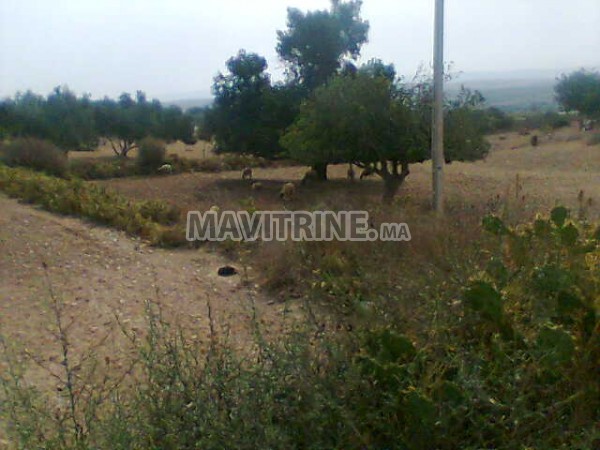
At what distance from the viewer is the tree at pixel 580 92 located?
3428 centimetres

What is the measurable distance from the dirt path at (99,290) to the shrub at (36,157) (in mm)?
9479

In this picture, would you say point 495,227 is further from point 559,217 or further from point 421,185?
point 421,185

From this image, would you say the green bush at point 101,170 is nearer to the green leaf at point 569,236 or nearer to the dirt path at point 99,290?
the dirt path at point 99,290

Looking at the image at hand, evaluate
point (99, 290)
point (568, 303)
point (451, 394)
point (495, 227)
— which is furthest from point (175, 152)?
point (451, 394)

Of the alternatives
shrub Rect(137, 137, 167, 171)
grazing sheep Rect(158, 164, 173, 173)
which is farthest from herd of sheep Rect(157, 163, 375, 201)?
shrub Rect(137, 137, 167, 171)

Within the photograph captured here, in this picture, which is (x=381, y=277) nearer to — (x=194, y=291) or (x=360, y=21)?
(x=194, y=291)

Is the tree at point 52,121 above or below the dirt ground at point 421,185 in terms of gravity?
above

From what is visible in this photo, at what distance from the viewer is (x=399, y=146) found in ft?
37.2

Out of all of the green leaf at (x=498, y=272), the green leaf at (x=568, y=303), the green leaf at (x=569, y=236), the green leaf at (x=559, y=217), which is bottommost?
the green leaf at (x=568, y=303)

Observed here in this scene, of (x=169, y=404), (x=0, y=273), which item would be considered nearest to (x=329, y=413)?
(x=169, y=404)

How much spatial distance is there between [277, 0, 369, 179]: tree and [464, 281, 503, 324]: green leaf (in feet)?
49.5

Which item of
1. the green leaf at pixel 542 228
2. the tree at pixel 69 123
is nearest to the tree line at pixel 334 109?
the green leaf at pixel 542 228

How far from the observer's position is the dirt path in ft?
15.4

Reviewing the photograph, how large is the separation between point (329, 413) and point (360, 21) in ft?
59.1
